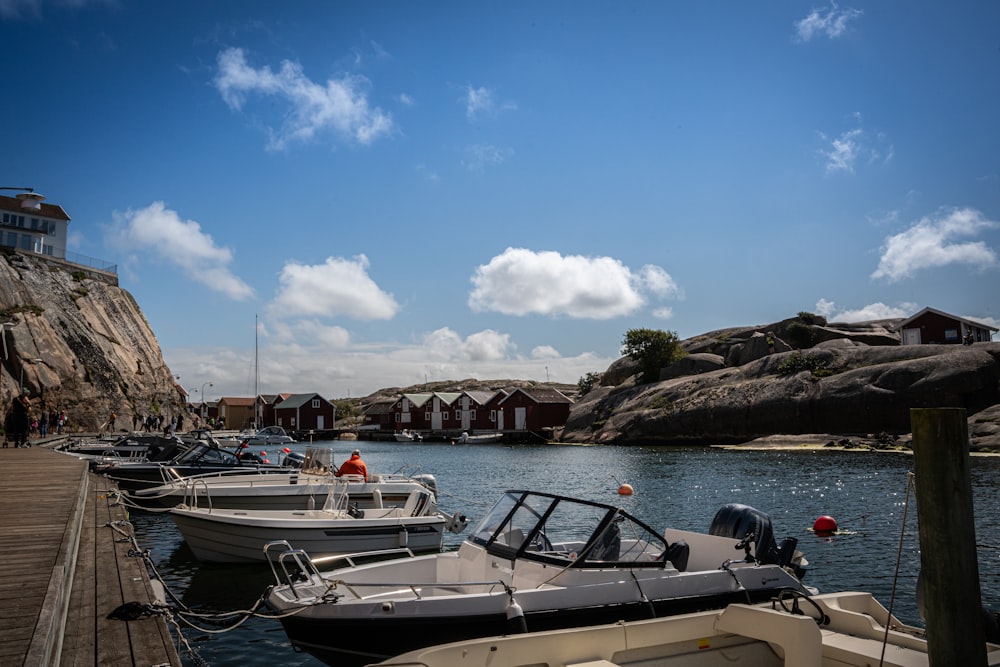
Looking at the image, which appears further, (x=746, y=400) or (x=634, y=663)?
(x=746, y=400)

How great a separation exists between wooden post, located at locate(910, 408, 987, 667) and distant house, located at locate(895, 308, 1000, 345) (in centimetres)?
7187

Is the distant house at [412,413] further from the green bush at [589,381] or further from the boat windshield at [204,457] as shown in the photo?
the boat windshield at [204,457]

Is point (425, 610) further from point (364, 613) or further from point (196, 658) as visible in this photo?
point (196, 658)

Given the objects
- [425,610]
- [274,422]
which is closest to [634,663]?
[425,610]

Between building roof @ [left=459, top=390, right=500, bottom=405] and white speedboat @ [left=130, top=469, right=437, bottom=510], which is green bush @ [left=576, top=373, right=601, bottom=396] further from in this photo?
white speedboat @ [left=130, top=469, right=437, bottom=510]

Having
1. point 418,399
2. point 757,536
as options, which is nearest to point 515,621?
point 757,536

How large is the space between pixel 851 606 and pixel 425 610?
5059 millimetres

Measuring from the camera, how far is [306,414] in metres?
111

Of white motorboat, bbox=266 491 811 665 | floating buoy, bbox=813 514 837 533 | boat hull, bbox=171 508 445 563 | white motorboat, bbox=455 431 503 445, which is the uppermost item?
white motorboat, bbox=266 491 811 665

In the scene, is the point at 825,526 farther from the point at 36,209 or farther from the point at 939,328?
the point at 36,209

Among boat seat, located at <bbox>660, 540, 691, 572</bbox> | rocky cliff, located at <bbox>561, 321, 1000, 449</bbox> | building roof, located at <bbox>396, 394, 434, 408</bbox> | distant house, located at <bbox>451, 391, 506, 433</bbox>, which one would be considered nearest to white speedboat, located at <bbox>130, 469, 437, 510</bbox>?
boat seat, located at <bbox>660, 540, 691, 572</bbox>

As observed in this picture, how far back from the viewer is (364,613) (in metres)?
8.43

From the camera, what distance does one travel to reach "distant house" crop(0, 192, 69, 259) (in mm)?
81188

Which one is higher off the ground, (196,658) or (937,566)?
(937,566)
